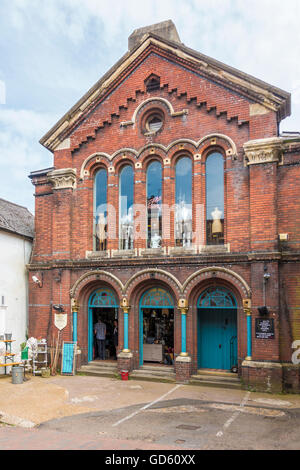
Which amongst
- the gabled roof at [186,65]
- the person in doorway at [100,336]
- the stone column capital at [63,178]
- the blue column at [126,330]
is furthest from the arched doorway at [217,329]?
the stone column capital at [63,178]

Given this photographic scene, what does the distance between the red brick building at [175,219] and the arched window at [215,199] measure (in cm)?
4

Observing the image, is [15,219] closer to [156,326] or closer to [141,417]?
[156,326]

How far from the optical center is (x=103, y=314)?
701 inches

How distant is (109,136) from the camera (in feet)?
55.7

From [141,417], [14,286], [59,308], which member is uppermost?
[14,286]

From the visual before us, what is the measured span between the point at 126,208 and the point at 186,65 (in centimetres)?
570

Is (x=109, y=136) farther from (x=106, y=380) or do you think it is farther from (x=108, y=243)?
Result: (x=106, y=380)

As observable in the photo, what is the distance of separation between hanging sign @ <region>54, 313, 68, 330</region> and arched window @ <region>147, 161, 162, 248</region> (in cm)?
443

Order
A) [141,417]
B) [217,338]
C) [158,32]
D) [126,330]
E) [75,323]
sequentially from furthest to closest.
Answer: [158,32] < [75,323] < [126,330] < [217,338] < [141,417]

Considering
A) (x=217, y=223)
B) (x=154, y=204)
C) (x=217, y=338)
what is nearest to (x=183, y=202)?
(x=154, y=204)

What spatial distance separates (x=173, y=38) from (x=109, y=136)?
4733 mm

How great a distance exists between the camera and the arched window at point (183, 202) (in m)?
15.4

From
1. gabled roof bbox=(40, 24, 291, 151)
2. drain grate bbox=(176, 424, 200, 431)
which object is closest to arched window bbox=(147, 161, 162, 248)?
gabled roof bbox=(40, 24, 291, 151)
